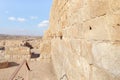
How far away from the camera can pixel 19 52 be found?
14742 mm

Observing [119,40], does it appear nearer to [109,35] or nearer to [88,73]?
[109,35]

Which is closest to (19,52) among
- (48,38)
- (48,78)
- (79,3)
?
(48,38)

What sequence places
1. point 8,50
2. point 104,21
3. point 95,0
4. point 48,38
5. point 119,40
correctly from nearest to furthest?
1. point 119,40
2. point 104,21
3. point 95,0
4. point 48,38
5. point 8,50

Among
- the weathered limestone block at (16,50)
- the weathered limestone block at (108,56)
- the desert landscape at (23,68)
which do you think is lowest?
the desert landscape at (23,68)

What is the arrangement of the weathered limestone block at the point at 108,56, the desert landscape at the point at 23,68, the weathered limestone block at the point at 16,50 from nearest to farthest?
the weathered limestone block at the point at 108,56 < the desert landscape at the point at 23,68 < the weathered limestone block at the point at 16,50

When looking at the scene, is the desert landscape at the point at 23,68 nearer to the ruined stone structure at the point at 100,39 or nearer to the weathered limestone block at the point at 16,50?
the weathered limestone block at the point at 16,50

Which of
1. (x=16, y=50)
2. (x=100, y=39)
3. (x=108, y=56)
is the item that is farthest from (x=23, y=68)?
(x=108, y=56)

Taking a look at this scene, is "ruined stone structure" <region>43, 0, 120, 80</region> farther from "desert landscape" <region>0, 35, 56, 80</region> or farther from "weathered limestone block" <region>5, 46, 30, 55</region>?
"weathered limestone block" <region>5, 46, 30, 55</region>

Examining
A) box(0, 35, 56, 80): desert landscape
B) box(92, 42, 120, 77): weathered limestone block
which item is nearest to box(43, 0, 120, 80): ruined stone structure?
box(92, 42, 120, 77): weathered limestone block

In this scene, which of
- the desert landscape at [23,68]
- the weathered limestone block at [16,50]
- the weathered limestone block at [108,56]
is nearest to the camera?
the weathered limestone block at [108,56]

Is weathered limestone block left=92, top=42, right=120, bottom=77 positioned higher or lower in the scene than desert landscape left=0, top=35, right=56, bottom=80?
higher

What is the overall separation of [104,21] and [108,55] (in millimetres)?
321

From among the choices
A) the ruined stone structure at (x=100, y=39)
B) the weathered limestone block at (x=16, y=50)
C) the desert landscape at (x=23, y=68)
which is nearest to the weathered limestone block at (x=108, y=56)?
the ruined stone structure at (x=100, y=39)

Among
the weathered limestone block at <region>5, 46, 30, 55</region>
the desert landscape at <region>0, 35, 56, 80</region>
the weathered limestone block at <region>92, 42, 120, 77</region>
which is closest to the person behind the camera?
the weathered limestone block at <region>92, 42, 120, 77</region>
